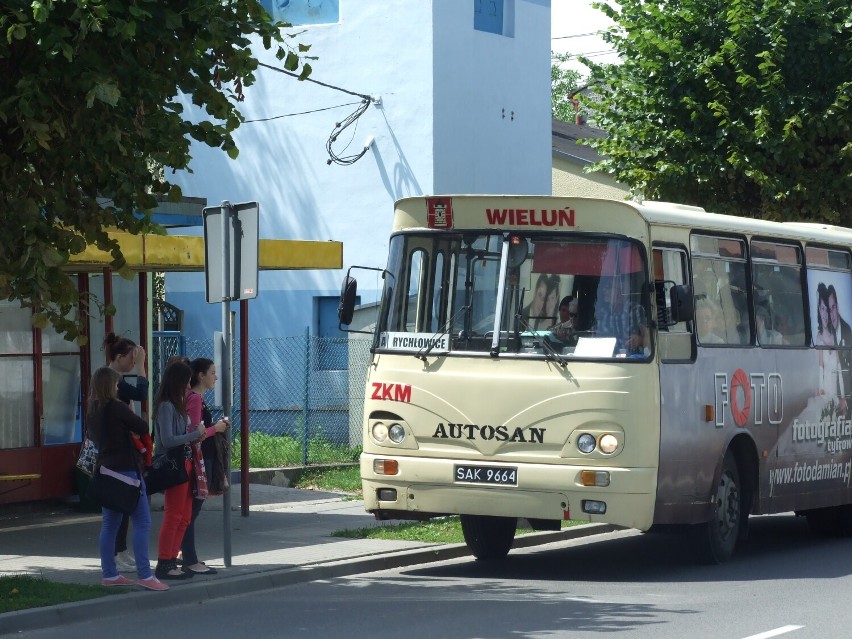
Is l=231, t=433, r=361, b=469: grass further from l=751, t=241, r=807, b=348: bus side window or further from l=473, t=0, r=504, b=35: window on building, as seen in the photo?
l=473, t=0, r=504, b=35: window on building

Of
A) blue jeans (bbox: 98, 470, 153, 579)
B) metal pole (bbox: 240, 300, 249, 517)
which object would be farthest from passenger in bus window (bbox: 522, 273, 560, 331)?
metal pole (bbox: 240, 300, 249, 517)

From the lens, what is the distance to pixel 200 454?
11.4 metres

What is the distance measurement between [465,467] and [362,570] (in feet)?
4.70

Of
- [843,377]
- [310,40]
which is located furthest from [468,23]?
[843,377]

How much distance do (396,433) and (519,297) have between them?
4.82 ft

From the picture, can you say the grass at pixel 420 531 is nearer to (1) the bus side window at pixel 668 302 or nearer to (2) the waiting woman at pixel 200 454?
(2) the waiting woman at pixel 200 454

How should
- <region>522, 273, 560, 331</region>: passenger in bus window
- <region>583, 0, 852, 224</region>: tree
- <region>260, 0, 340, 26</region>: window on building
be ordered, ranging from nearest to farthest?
<region>522, 273, 560, 331</region>: passenger in bus window
<region>583, 0, 852, 224</region>: tree
<region>260, 0, 340, 26</region>: window on building

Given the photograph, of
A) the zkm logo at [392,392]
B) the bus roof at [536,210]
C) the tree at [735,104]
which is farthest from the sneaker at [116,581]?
the tree at [735,104]

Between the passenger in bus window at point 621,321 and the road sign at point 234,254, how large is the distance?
2700mm

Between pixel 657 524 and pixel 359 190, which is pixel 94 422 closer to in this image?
pixel 657 524

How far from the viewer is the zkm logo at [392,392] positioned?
39.7 feet

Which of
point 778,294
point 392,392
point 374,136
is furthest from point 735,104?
point 392,392

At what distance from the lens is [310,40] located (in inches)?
1070

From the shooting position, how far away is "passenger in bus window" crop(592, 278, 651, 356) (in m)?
11.7
